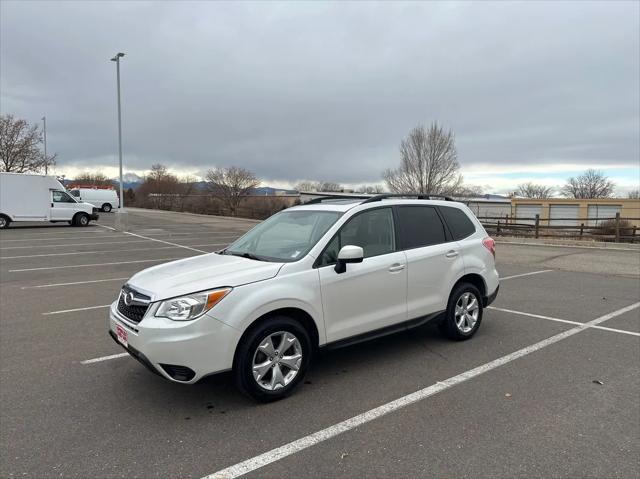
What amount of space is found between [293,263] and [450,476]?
2.03 m

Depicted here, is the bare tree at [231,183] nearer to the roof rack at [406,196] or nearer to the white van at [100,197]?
the white van at [100,197]

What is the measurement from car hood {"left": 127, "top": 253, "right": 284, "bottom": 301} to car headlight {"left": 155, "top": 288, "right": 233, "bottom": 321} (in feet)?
0.16

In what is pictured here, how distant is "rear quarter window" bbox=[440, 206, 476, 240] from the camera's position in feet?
18.2

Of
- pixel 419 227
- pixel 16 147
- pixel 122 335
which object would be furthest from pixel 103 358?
pixel 16 147

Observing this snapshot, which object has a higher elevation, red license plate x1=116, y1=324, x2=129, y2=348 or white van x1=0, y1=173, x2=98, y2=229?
white van x1=0, y1=173, x2=98, y2=229

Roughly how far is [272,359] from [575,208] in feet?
172

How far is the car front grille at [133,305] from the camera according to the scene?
145 inches

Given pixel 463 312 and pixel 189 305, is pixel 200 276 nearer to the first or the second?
pixel 189 305

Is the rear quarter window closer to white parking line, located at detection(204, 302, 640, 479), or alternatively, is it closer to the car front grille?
white parking line, located at detection(204, 302, 640, 479)

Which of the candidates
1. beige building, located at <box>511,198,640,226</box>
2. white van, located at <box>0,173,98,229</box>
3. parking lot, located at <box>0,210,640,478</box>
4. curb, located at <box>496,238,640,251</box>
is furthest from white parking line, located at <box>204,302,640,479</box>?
beige building, located at <box>511,198,640,226</box>

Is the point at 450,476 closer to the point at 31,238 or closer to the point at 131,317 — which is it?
the point at 131,317

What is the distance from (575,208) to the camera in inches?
1897

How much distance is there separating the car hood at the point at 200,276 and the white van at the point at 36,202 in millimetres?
23563

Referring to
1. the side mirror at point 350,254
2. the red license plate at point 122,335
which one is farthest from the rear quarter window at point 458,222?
the red license plate at point 122,335
